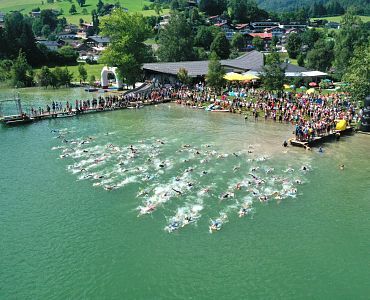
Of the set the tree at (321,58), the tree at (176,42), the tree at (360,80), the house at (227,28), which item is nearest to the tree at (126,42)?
the tree at (176,42)

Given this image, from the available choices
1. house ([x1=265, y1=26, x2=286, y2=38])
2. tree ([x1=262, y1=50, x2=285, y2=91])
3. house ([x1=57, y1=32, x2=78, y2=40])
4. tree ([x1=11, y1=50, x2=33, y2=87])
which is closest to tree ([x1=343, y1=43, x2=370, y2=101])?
tree ([x1=262, y1=50, x2=285, y2=91])

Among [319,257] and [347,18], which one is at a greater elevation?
[347,18]

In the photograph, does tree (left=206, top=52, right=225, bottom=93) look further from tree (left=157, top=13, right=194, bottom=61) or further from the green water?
tree (left=157, top=13, right=194, bottom=61)

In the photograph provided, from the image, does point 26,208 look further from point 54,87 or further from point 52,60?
point 52,60

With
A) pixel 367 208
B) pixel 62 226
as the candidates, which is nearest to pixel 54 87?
pixel 62 226

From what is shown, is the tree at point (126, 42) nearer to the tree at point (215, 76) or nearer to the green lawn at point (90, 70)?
the tree at point (215, 76)

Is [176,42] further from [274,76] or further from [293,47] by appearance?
[293,47]
